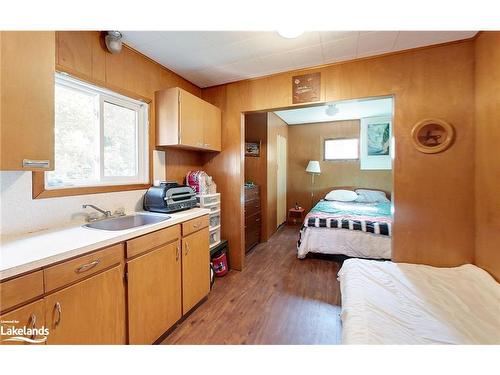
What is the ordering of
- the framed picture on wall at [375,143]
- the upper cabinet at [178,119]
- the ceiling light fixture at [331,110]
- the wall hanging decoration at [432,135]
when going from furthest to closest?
the framed picture on wall at [375,143] → the ceiling light fixture at [331,110] → the upper cabinet at [178,119] → the wall hanging decoration at [432,135]

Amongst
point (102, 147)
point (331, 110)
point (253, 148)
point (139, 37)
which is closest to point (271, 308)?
point (102, 147)

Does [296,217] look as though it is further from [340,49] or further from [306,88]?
[340,49]

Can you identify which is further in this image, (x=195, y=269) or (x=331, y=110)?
(x=331, y=110)

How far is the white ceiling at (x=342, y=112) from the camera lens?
153 inches

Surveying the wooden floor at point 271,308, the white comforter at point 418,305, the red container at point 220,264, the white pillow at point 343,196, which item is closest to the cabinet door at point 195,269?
the wooden floor at point 271,308

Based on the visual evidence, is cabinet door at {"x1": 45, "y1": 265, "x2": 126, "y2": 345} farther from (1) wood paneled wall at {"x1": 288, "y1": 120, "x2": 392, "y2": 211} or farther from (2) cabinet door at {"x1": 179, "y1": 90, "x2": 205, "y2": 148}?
(1) wood paneled wall at {"x1": 288, "y1": 120, "x2": 392, "y2": 211}

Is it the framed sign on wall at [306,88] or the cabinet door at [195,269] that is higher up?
the framed sign on wall at [306,88]

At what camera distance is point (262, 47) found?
6.22 feet

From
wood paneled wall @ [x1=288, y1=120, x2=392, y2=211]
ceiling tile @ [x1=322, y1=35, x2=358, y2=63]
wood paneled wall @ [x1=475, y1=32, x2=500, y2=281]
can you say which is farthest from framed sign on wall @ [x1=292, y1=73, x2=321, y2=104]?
wood paneled wall @ [x1=288, y1=120, x2=392, y2=211]

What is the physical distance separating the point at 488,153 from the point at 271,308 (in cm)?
214

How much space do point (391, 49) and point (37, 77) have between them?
2.61 metres

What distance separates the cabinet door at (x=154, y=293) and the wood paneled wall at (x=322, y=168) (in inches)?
164

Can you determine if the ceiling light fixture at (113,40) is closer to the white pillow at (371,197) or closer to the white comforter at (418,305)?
the white comforter at (418,305)
